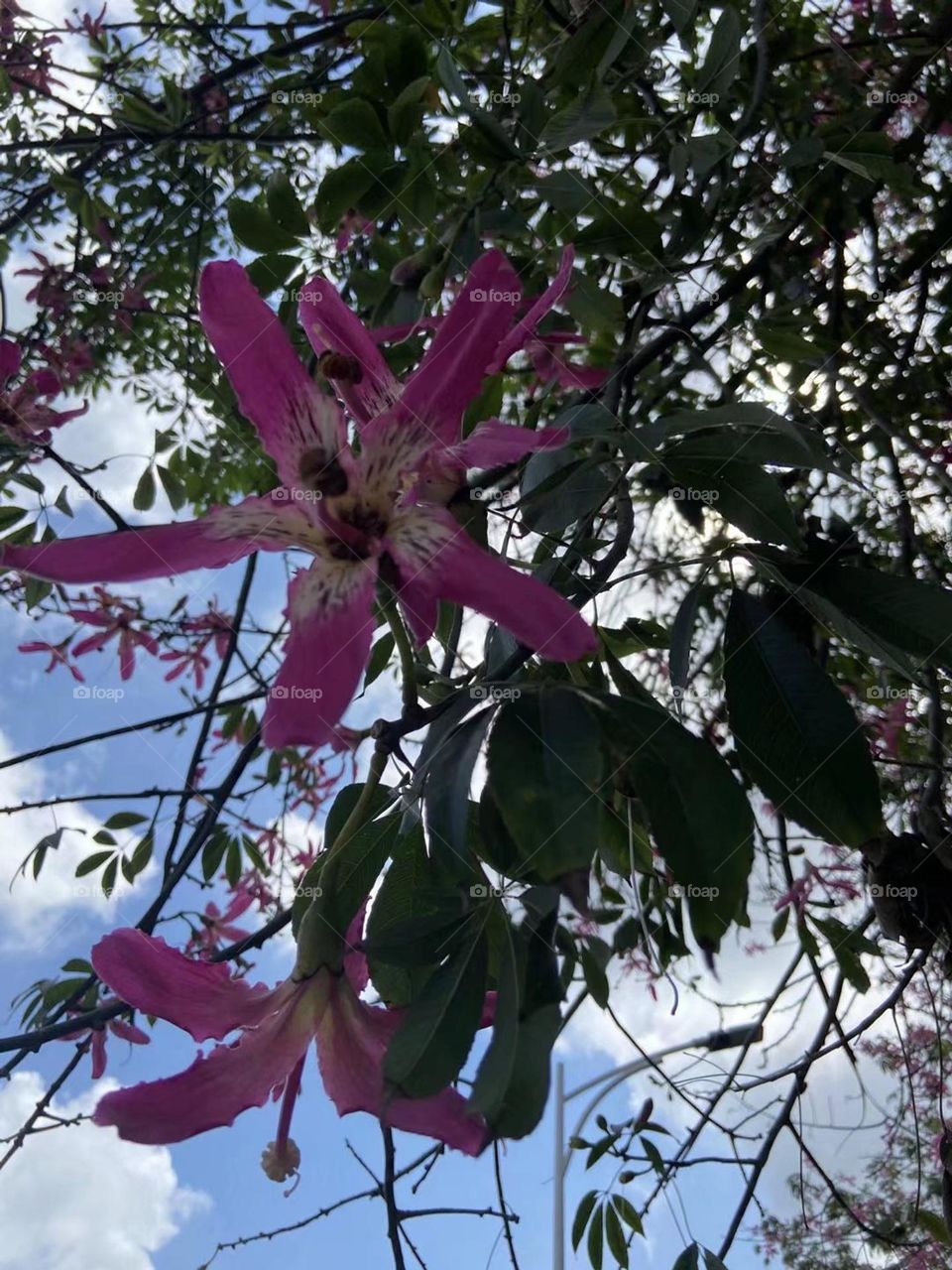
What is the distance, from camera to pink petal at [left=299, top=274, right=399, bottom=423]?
0.49 metres

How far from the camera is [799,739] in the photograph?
1.45ft

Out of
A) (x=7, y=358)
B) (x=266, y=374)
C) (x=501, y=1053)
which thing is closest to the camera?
(x=501, y=1053)

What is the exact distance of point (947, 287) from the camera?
132cm

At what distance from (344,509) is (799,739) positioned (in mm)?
247

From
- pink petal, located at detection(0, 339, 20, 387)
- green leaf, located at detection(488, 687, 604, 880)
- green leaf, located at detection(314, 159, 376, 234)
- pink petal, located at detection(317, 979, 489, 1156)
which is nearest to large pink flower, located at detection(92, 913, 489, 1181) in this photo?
pink petal, located at detection(317, 979, 489, 1156)

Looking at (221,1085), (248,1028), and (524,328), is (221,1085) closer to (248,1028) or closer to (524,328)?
(248,1028)

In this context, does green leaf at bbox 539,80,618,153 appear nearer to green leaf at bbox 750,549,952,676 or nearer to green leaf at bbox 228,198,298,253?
green leaf at bbox 228,198,298,253

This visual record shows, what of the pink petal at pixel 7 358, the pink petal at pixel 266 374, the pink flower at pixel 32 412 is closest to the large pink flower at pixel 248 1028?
the pink petal at pixel 266 374

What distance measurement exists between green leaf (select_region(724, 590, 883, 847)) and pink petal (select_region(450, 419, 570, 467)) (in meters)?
0.15

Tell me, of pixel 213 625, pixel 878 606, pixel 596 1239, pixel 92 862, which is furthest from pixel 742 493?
pixel 213 625

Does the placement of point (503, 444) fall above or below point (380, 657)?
below

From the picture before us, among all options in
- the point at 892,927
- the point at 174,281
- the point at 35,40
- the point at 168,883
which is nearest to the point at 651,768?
the point at 892,927

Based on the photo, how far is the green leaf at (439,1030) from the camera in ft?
1.26

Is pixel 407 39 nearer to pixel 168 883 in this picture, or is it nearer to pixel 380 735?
pixel 380 735
